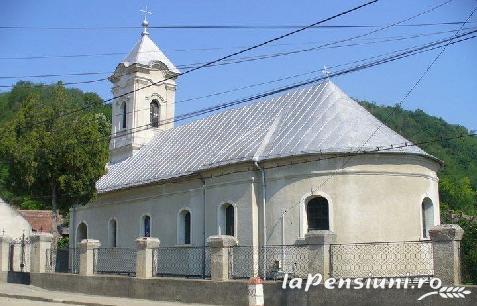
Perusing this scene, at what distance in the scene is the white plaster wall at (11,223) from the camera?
124 ft

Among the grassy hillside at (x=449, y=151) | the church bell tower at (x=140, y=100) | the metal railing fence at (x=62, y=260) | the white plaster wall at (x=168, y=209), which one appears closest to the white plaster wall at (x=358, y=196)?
the white plaster wall at (x=168, y=209)

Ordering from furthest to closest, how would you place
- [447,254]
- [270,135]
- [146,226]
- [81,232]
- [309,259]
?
1. [81,232]
2. [146,226]
3. [270,135]
4. [309,259]
5. [447,254]

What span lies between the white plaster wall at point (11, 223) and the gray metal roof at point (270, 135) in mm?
9420

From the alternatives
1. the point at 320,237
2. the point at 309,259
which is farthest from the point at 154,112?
the point at 320,237

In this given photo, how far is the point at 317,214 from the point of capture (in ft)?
70.5

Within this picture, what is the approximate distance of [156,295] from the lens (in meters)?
19.0

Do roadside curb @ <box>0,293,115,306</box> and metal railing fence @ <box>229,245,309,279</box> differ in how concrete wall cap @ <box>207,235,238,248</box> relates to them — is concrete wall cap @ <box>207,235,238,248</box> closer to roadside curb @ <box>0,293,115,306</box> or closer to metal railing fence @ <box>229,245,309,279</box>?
metal railing fence @ <box>229,245,309,279</box>

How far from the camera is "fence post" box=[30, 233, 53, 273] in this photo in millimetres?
24328

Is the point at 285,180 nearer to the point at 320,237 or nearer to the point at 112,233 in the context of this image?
the point at 320,237

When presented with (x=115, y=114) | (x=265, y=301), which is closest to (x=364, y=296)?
(x=265, y=301)

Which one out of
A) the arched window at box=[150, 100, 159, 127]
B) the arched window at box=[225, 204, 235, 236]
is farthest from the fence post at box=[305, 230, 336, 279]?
the arched window at box=[150, 100, 159, 127]

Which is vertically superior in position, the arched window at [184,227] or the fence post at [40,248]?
the arched window at [184,227]

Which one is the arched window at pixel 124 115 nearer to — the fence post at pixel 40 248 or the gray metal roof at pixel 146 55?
the gray metal roof at pixel 146 55

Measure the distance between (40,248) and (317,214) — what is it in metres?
11.0
